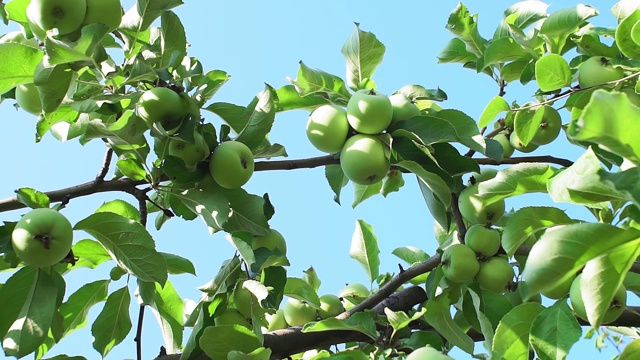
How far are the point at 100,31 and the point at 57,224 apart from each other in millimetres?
557

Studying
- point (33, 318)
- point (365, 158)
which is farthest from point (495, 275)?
point (33, 318)

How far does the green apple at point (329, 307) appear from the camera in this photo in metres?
2.67

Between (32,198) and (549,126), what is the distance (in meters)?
1.96

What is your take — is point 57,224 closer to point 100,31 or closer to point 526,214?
point 100,31

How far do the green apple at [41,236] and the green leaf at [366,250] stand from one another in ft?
4.59

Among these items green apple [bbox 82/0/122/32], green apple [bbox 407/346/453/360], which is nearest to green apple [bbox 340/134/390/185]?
green apple [bbox 407/346/453/360]

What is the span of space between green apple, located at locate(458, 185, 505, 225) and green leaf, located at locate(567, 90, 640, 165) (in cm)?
120

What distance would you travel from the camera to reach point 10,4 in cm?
213

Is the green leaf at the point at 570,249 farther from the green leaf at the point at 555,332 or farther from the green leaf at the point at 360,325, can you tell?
the green leaf at the point at 360,325

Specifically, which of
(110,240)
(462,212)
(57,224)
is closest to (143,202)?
(110,240)

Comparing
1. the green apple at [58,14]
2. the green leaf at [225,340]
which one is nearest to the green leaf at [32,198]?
the green apple at [58,14]

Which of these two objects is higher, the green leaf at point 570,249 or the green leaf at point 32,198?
the green leaf at point 32,198

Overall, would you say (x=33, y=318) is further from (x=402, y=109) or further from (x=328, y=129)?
(x=402, y=109)

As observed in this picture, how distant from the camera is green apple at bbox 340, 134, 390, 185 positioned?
7.14ft
